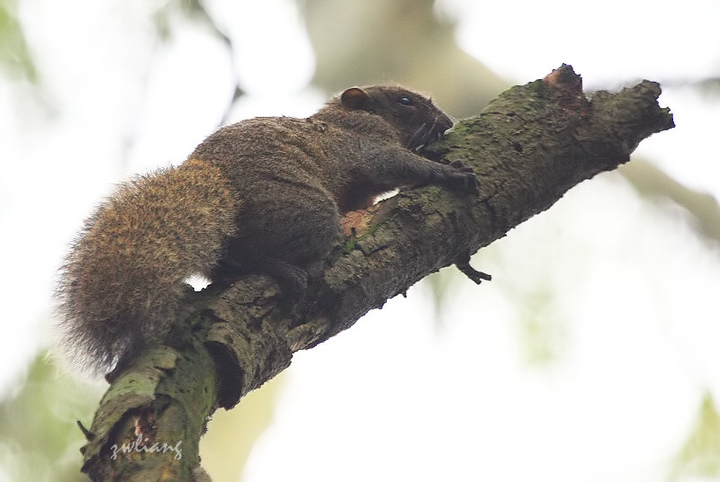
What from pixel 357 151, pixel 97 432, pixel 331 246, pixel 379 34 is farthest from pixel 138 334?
pixel 379 34

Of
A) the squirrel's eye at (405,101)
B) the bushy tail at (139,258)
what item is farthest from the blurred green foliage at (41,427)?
the squirrel's eye at (405,101)

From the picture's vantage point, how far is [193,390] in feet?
8.86

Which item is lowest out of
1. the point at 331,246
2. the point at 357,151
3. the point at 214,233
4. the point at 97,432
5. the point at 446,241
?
the point at 97,432

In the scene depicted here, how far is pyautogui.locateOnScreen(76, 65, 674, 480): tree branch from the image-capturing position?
2.50 m

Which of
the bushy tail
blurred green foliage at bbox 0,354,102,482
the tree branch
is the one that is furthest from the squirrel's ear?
blurred green foliage at bbox 0,354,102,482

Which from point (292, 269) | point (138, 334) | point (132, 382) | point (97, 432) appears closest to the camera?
point (97, 432)

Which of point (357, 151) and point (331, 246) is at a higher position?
point (357, 151)

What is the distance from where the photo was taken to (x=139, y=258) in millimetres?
3277

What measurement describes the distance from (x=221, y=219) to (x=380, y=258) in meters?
0.78

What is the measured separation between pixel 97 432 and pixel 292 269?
4.29 feet

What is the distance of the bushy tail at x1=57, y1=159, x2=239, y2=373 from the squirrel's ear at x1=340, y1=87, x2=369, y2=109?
70.5 inches

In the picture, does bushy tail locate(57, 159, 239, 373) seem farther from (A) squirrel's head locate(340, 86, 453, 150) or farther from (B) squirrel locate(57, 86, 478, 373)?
(A) squirrel's head locate(340, 86, 453, 150)

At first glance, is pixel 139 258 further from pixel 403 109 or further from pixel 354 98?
pixel 403 109

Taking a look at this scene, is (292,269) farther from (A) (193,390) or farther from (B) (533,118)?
(B) (533,118)
